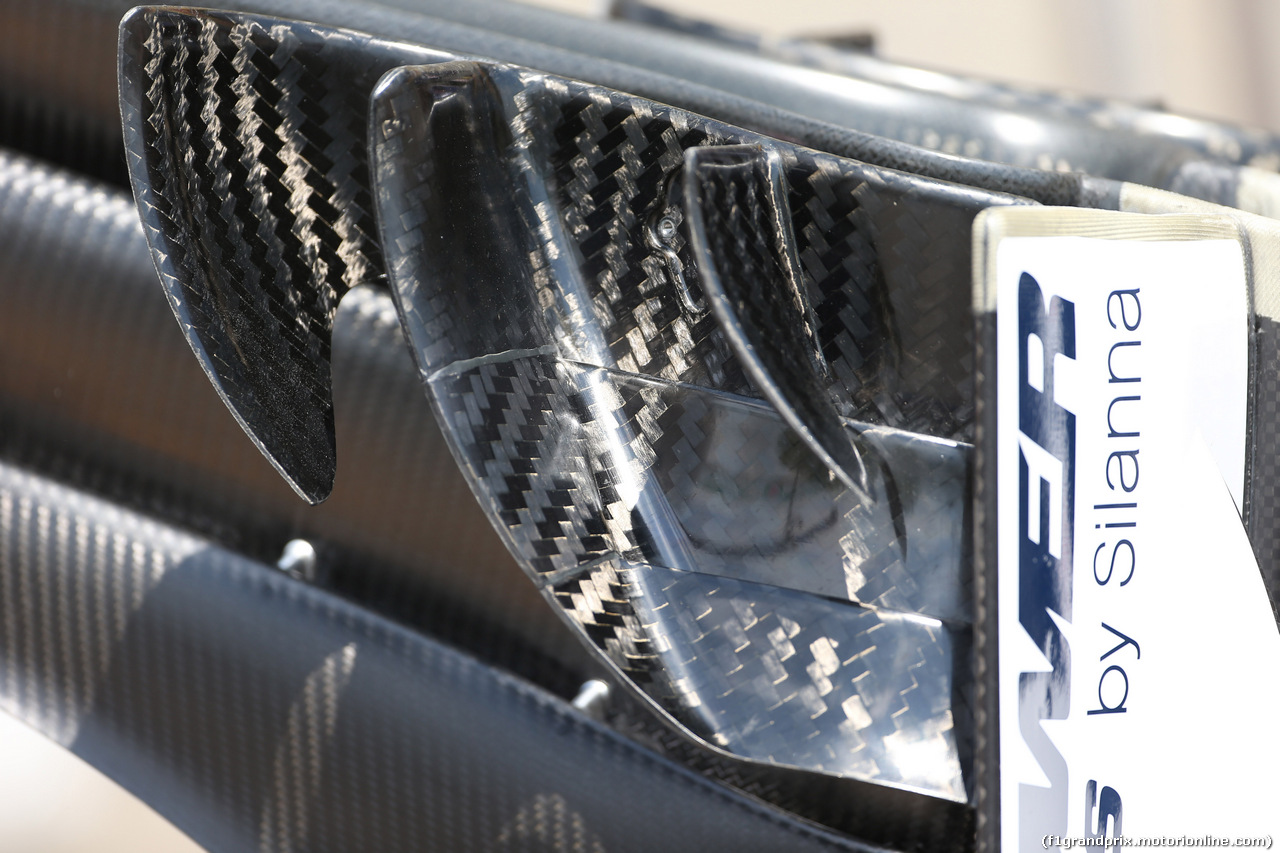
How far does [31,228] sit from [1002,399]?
831 mm

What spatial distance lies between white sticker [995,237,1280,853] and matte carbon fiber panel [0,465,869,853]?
246 millimetres

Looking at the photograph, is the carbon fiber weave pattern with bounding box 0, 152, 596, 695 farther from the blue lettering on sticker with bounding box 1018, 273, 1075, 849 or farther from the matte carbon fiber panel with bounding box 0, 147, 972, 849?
the blue lettering on sticker with bounding box 1018, 273, 1075, 849

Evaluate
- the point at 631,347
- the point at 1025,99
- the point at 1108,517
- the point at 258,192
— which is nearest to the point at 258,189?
the point at 258,192

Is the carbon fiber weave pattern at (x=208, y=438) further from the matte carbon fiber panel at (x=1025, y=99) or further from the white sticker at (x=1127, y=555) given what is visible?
the matte carbon fiber panel at (x=1025, y=99)

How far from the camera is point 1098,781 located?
44cm

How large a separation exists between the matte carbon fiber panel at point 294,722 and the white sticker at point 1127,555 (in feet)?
0.81

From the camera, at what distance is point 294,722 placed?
703mm

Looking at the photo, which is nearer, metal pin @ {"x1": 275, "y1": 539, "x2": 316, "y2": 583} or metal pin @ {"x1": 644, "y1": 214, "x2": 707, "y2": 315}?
metal pin @ {"x1": 644, "y1": 214, "x2": 707, "y2": 315}

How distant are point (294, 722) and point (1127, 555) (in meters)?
0.57

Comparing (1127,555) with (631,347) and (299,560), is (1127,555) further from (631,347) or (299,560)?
(299,560)

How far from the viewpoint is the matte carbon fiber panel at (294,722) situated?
67 cm

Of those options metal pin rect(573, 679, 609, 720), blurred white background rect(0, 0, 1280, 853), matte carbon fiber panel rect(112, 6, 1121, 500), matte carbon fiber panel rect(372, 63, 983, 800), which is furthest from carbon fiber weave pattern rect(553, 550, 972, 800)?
blurred white background rect(0, 0, 1280, 853)

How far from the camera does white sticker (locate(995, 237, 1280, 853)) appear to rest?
421 millimetres

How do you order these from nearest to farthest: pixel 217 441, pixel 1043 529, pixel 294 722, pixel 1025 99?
pixel 1043 529 → pixel 294 722 → pixel 217 441 → pixel 1025 99
